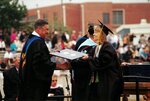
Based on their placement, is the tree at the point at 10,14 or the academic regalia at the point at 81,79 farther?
the tree at the point at 10,14

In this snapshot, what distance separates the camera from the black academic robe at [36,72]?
30.8 ft

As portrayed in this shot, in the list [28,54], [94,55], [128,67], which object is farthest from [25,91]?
[128,67]

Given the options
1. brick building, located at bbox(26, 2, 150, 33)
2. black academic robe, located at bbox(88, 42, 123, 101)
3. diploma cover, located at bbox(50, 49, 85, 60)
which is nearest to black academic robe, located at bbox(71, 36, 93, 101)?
diploma cover, located at bbox(50, 49, 85, 60)

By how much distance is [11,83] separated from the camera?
11.8 metres

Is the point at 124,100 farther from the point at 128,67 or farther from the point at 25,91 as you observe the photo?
the point at 25,91

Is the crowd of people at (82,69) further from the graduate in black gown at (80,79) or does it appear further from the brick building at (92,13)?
the brick building at (92,13)

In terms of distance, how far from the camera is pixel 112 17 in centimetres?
7212

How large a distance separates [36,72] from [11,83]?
2566 millimetres

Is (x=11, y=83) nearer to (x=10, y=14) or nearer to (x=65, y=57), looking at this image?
(x=65, y=57)

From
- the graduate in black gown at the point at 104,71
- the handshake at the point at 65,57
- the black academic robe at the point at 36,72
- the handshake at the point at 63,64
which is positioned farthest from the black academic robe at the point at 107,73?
the black academic robe at the point at 36,72

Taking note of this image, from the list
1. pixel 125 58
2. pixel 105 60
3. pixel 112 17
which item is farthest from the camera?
pixel 112 17

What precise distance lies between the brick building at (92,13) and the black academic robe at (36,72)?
55.4 m

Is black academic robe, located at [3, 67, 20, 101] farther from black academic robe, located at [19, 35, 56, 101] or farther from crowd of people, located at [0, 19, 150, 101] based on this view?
black academic robe, located at [19, 35, 56, 101]

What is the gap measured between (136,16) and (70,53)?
64.5 metres
